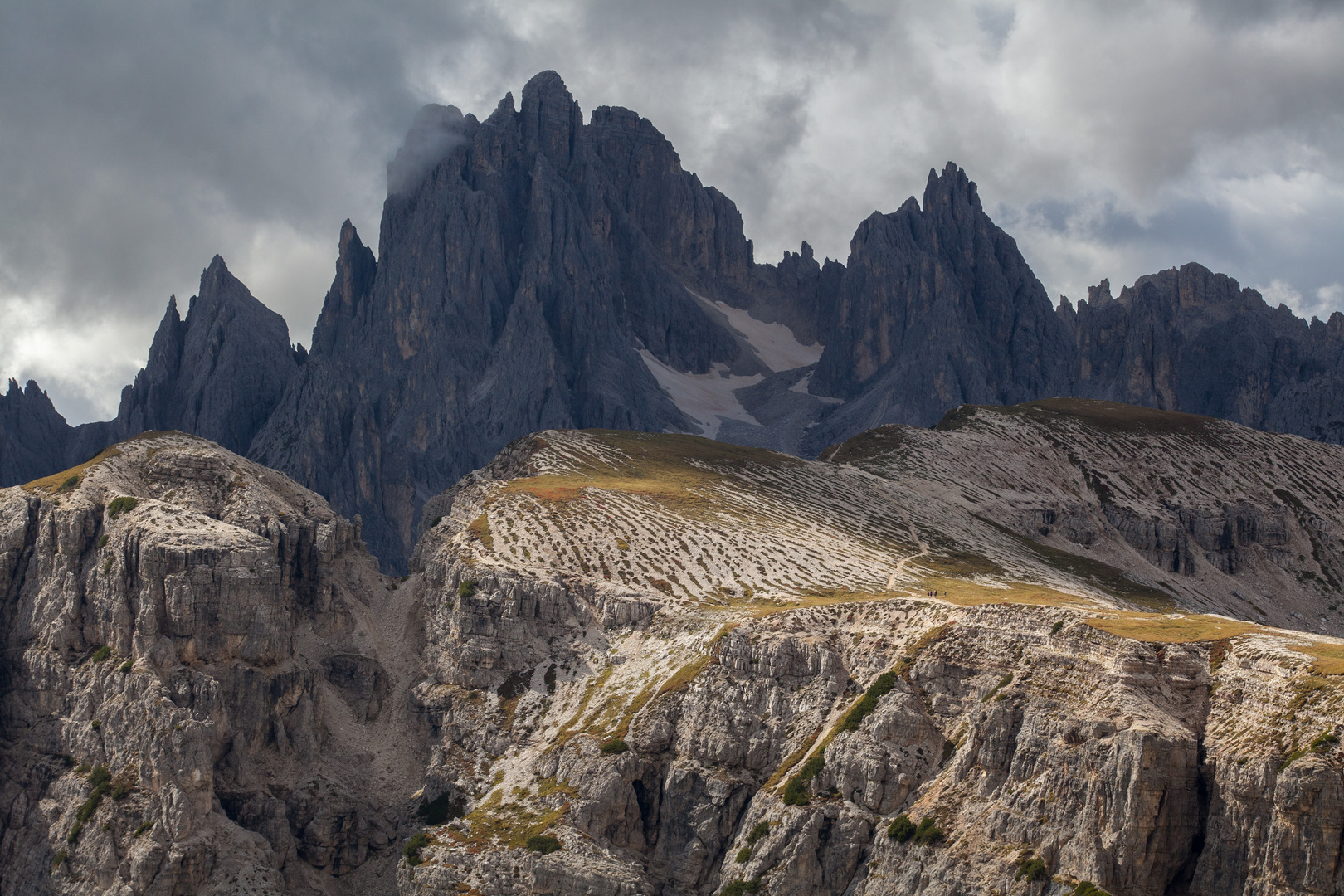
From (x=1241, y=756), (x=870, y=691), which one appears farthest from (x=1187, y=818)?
(x=870, y=691)

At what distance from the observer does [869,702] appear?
294ft

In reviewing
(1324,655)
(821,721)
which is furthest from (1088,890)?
(821,721)

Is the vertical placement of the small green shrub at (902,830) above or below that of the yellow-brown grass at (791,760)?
below

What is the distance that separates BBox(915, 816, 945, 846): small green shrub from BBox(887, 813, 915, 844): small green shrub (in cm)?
51

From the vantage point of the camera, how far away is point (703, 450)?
7672 inches

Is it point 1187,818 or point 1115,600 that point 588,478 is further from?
point 1187,818

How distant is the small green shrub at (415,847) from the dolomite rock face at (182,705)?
11.0 metres

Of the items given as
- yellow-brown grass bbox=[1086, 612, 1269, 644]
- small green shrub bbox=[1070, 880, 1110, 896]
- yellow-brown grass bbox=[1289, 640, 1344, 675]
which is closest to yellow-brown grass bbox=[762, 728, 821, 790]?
yellow-brown grass bbox=[1086, 612, 1269, 644]

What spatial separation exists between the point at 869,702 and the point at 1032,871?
19498mm

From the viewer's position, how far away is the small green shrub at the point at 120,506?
12850cm

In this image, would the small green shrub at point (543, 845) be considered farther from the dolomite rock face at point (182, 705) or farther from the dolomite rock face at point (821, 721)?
the dolomite rock face at point (182, 705)

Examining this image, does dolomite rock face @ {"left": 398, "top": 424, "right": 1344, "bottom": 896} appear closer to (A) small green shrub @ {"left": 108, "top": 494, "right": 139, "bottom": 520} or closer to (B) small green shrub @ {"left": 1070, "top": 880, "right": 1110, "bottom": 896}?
(B) small green shrub @ {"left": 1070, "top": 880, "right": 1110, "bottom": 896}

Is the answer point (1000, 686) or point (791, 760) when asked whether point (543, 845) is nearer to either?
point (791, 760)

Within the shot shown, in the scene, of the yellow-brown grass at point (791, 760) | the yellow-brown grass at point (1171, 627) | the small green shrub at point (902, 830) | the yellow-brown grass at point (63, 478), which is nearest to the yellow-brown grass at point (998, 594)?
the yellow-brown grass at point (1171, 627)
